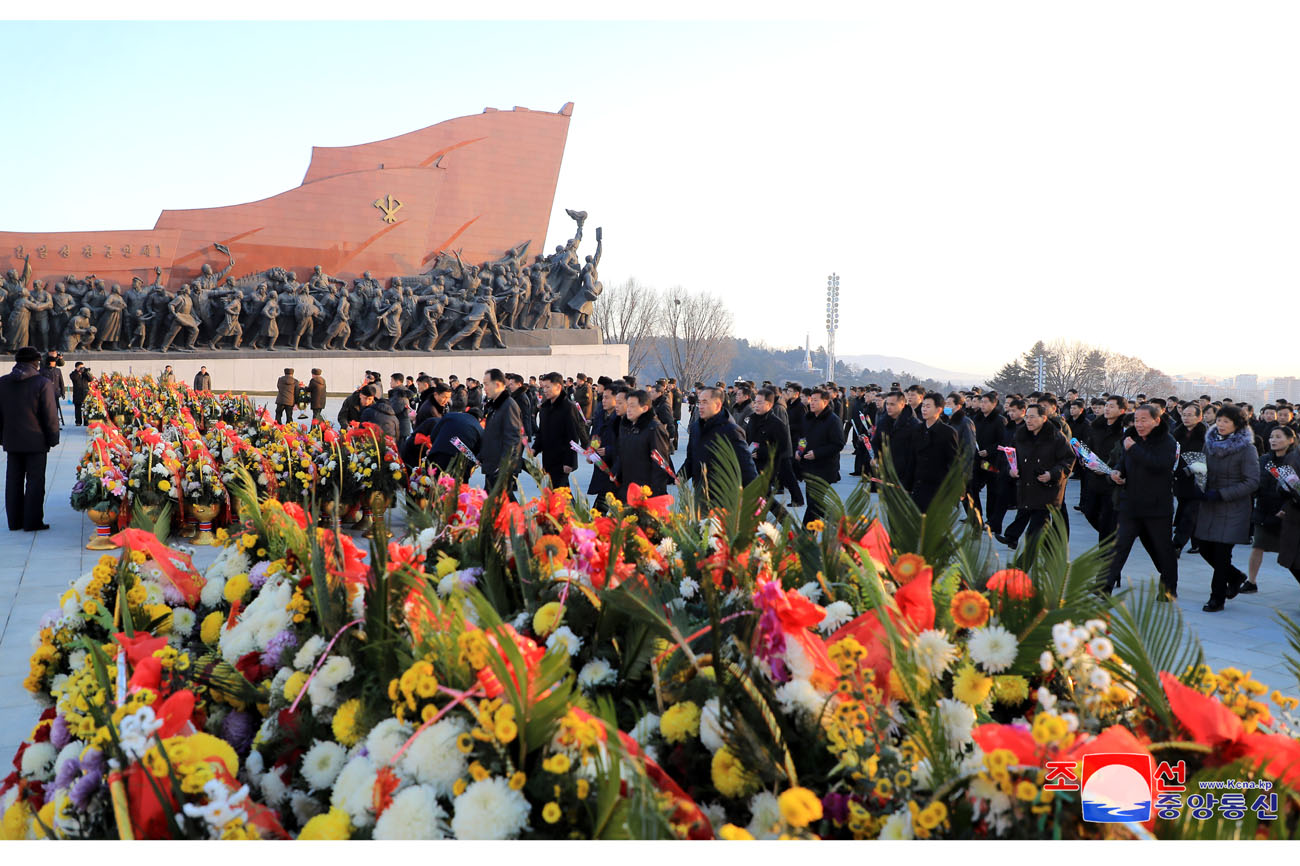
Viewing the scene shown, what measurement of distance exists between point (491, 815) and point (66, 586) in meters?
5.58

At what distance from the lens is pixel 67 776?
1862 millimetres

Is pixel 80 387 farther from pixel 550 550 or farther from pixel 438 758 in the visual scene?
pixel 438 758

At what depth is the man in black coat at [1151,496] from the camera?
5.66 metres

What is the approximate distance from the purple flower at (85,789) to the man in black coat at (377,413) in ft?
22.6

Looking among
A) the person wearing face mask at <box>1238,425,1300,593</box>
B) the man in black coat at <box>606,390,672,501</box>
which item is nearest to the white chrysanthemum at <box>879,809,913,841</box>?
the man in black coat at <box>606,390,672,501</box>

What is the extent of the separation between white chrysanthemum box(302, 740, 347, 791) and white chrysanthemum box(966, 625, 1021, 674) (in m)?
1.31

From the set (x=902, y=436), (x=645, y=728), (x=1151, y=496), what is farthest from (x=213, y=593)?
(x=902, y=436)

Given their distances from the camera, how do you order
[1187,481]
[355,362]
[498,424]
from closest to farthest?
[1187,481]
[498,424]
[355,362]

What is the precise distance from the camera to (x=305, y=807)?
176 cm

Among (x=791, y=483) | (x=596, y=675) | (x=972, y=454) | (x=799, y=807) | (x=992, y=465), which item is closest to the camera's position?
(x=799, y=807)

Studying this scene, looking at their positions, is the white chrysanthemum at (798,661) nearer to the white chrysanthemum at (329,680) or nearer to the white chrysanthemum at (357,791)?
the white chrysanthemum at (357,791)

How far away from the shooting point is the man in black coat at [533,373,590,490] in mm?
7676

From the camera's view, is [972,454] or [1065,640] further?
[972,454]

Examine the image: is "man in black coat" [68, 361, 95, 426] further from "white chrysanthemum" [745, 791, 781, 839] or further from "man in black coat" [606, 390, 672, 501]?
"white chrysanthemum" [745, 791, 781, 839]
